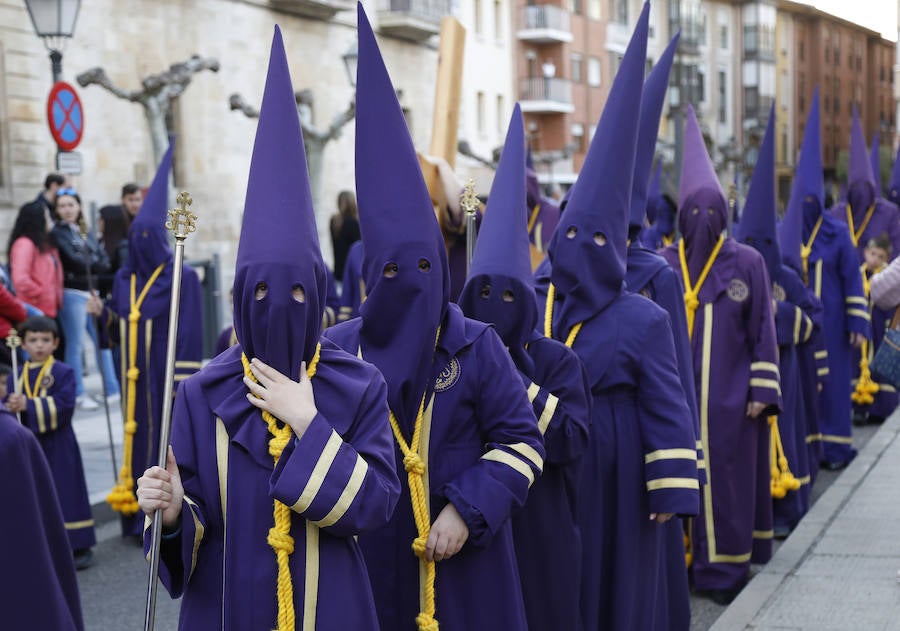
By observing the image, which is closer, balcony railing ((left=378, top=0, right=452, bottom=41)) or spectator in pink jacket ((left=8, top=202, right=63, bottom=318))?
spectator in pink jacket ((left=8, top=202, right=63, bottom=318))

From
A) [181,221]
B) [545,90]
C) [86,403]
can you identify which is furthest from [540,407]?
[545,90]

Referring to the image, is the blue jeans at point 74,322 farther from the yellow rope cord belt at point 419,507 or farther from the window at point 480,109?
the window at point 480,109

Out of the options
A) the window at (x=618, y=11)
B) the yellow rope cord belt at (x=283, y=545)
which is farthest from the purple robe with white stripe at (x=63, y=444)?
the window at (x=618, y=11)

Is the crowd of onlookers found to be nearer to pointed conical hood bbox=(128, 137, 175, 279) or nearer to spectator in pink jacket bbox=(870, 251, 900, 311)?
pointed conical hood bbox=(128, 137, 175, 279)

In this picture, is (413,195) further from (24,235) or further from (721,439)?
(24,235)

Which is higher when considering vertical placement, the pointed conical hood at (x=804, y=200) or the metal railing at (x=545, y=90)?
the metal railing at (x=545, y=90)

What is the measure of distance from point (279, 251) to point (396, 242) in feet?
2.54

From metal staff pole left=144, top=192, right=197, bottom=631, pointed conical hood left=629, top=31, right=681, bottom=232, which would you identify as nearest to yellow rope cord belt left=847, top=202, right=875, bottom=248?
pointed conical hood left=629, top=31, right=681, bottom=232

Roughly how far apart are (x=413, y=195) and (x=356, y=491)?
113 centimetres

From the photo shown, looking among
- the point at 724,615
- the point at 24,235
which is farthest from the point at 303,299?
the point at 24,235

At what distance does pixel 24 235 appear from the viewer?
39.7 feet

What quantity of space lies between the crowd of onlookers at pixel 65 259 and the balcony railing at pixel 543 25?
38015 millimetres

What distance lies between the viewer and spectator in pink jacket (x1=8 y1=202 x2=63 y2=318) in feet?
39.2

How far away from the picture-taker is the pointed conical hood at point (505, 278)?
4930mm
